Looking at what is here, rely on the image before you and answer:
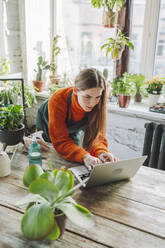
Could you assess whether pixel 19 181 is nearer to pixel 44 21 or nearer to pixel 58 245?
pixel 58 245

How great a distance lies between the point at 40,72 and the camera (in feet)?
9.82

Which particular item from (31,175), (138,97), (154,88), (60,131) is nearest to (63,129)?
(60,131)

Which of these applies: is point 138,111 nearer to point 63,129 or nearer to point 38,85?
point 63,129

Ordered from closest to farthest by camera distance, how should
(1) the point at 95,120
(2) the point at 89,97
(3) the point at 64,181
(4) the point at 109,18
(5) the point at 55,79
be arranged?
1. (3) the point at 64,181
2. (2) the point at 89,97
3. (1) the point at 95,120
4. (4) the point at 109,18
5. (5) the point at 55,79

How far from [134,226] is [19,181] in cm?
58

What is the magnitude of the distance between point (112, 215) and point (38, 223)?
383mm

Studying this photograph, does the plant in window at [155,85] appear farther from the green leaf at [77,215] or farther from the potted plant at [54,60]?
the green leaf at [77,215]

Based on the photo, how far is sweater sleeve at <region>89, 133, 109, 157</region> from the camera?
1.42 meters

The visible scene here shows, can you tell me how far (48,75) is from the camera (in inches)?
130

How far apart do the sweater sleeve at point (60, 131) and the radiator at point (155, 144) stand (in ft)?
3.07

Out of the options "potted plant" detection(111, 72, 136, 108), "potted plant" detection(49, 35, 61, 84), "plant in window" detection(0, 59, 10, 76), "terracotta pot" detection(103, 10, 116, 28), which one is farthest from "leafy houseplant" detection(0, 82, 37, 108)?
"terracotta pot" detection(103, 10, 116, 28)

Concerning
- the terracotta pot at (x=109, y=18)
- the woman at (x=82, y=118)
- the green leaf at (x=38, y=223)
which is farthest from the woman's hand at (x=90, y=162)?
the terracotta pot at (x=109, y=18)

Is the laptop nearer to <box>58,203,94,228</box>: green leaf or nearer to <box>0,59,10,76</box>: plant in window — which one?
<box>58,203,94,228</box>: green leaf

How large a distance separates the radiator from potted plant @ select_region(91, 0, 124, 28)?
1193 mm
